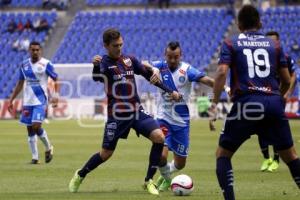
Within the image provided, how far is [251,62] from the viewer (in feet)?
30.9

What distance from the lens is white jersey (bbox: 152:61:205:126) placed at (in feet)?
42.9

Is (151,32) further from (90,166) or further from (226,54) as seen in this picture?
(226,54)

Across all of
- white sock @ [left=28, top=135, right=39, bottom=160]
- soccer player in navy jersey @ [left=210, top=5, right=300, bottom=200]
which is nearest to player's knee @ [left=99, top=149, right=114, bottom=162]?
soccer player in navy jersey @ [left=210, top=5, right=300, bottom=200]

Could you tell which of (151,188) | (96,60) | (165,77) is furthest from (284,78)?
(165,77)

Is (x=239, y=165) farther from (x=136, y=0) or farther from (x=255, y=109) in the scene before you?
(x=136, y=0)

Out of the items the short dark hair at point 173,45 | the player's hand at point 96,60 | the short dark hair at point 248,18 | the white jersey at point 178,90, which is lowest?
the white jersey at point 178,90

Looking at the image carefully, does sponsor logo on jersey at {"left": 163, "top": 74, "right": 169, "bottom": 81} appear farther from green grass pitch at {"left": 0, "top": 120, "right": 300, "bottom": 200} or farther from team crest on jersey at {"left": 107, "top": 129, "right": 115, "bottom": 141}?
green grass pitch at {"left": 0, "top": 120, "right": 300, "bottom": 200}

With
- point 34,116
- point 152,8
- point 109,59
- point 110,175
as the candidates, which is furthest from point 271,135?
point 152,8

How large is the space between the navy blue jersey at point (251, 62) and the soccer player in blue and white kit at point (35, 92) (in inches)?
360

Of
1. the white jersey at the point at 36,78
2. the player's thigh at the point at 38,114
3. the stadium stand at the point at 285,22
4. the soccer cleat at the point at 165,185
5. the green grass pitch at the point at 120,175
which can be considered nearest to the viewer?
the green grass pitch at the point at 120,175

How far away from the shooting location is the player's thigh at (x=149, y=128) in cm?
1194

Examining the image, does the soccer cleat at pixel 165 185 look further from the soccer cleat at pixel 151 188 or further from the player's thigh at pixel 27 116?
the player's thigh at pixel 27 116

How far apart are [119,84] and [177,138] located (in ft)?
5.53

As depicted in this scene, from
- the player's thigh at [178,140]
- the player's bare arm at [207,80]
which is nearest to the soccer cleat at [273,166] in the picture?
the player's thigh at [178,140]
